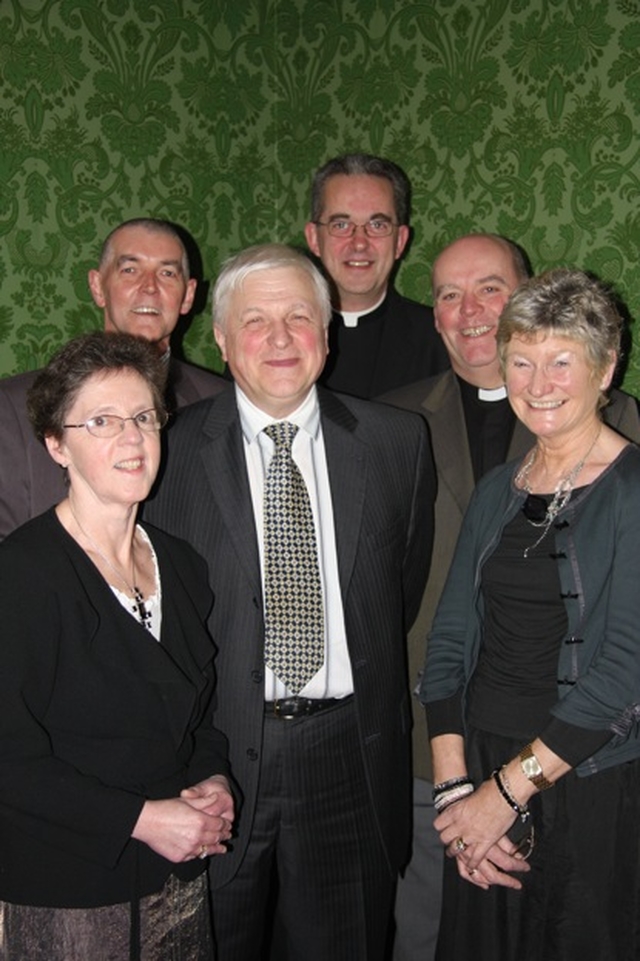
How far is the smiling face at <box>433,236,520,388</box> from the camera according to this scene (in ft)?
8.83

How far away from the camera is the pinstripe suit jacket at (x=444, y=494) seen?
262 cm

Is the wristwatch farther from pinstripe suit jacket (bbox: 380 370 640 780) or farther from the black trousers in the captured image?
pinstripe suit jacket (bbox: 380 370 640 780)

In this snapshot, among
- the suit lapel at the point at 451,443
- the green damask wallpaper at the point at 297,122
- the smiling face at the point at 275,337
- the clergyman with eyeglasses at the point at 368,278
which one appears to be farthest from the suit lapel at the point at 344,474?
the green damask wallpaper at the point at 297,122

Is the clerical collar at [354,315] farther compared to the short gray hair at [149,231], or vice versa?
the clerical collar at [354,315]

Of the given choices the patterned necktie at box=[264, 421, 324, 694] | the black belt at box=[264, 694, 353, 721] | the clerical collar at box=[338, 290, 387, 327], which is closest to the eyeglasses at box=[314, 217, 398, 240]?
the clerical collar at box=[338, 290, 387, 327]

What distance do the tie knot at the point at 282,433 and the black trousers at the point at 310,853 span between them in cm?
61

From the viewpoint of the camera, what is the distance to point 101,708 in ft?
5.69

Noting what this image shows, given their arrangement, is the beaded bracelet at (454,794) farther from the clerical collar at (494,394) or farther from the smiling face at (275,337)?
the clerical collar at (494,394)

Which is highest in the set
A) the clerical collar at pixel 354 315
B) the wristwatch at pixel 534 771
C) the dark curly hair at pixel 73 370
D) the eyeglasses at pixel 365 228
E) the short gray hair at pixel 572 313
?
the eyeglasses at pixel 365 228

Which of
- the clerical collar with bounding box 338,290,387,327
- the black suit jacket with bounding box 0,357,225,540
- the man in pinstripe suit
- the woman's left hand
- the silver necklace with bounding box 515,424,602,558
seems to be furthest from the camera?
the clerical collar with bounding box 338,290,387,327

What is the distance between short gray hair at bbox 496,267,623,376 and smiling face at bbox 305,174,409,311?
1.26 meters

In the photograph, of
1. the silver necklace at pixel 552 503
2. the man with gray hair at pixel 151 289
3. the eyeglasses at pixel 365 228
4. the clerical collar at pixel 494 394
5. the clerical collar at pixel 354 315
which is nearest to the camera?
the silver necklace at pixel 552 503

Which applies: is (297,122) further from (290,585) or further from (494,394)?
(290,585)

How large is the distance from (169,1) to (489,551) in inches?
107
